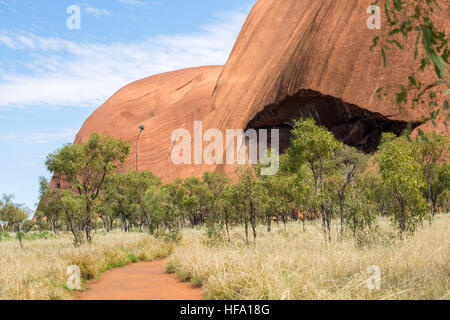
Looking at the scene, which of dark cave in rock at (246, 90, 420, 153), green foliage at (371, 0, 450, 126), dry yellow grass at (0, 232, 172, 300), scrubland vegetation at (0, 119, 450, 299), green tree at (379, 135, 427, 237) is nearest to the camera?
green foliage at (371, 0, 450, 126)

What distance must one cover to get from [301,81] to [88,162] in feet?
92.0

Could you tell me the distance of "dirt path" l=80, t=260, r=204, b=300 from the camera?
7.94 meters

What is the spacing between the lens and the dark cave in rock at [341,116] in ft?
125

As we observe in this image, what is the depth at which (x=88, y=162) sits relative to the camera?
17.9 meters

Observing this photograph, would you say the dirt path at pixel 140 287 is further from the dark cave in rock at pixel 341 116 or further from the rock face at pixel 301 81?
the dark cave in rock at pixel 341 116

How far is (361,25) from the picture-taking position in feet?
120

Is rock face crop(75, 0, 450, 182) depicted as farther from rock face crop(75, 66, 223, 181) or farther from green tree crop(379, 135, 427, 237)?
green tree crop(379, 135, 427, 237)

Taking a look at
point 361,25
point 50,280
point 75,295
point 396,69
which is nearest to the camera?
point 75,295

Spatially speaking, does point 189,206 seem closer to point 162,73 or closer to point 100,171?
point 100,171

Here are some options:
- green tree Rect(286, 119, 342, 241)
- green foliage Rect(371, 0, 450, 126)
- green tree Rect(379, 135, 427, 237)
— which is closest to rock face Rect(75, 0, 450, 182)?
green tree Rect(286, 119, 342, 241)

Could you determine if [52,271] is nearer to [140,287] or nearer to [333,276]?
[140,287]

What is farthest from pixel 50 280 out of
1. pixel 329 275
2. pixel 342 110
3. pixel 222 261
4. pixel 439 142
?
pixel 342 110

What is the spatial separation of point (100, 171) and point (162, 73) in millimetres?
82840

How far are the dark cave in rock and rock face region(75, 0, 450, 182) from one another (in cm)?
11
